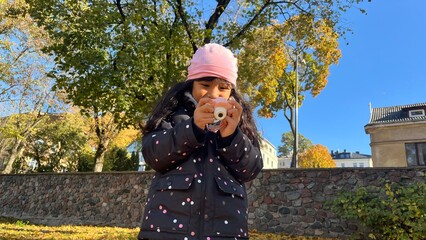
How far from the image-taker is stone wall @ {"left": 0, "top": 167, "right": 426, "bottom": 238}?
8.30 m

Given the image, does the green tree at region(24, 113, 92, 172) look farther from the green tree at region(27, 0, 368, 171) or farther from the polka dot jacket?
the polka dot jacket

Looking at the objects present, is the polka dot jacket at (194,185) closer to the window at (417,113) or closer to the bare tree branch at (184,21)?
the bare tree branch at (184,21)

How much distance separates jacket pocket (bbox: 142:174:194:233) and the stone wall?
7.74 m

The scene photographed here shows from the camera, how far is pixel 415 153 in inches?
675

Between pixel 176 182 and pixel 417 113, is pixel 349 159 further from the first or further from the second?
pixel 176 182

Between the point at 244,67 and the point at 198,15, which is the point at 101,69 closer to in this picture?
the point at 198,15

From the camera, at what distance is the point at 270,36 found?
12141 mm

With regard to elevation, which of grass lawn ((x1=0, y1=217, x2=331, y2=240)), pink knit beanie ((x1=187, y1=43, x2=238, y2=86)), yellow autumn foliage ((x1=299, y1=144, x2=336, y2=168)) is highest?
yellow autumn foliage ((x1=299, y1=144, x2=336, y2=168))

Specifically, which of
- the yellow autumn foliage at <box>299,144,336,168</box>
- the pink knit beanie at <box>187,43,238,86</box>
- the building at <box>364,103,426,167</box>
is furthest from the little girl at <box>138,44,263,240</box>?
the yellow autumn foliage at <box>299,144,336,168</box>

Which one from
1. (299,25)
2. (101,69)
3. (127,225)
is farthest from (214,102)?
(127,225)

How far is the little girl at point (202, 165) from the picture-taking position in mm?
1322

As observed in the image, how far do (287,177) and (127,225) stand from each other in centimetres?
555

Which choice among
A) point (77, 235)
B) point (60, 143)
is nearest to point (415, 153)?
point (77, 235)

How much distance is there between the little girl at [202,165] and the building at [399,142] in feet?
59.5
